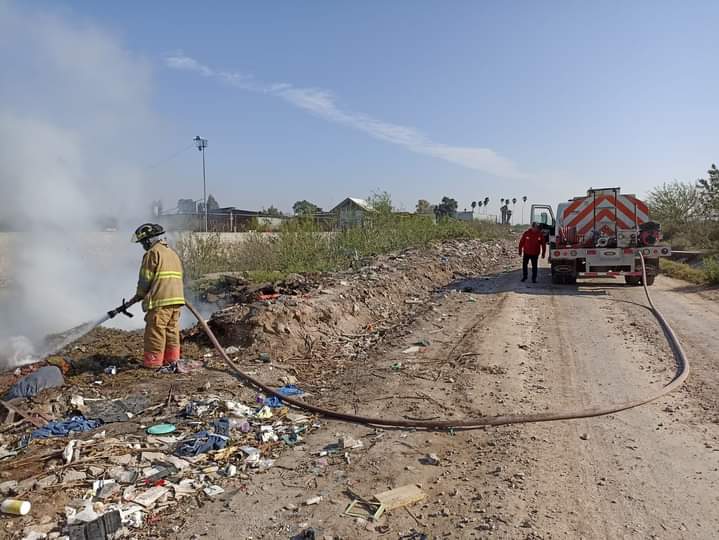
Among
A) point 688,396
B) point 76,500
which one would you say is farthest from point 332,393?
point 688,396

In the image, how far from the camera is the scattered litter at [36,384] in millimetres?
5375

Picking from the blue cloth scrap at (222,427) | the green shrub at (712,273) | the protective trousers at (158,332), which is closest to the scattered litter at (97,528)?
the blue cloth scrap at (222,427)

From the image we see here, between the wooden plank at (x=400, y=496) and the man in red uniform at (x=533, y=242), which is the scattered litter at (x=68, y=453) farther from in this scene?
the man in red uniform at (x=533, y=242)

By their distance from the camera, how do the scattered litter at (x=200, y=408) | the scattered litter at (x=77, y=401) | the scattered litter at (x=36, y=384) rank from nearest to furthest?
the scattered litter at (x=200, y=408), the scattered litter at (x=77, y=401), the scattered litter at (x=36, y=384)

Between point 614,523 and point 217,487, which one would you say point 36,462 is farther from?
point 614,523

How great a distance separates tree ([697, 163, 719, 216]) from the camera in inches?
944

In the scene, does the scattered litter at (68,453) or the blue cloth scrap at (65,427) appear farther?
the blue cloth scrap at (65,427)

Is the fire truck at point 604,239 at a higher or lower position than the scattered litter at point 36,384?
higher

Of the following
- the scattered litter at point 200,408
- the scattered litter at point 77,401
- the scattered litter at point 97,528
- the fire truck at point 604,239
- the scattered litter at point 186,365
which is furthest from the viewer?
the fire truck at point 604,239

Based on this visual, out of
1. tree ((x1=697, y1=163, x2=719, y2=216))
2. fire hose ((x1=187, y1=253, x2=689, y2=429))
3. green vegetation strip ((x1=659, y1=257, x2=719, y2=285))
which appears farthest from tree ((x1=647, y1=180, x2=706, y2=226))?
fire hose ((x1=187, y1=253, x2=689, y2=429))

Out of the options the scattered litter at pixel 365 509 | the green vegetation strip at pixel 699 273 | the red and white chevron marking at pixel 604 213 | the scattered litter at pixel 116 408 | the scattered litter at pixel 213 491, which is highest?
the red and white chevron marking at pixel 604 213

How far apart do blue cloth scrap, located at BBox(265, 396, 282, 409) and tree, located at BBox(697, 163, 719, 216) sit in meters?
25.0

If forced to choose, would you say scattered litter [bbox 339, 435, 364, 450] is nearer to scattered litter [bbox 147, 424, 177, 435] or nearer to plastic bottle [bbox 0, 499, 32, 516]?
scattered litter [bbox 147, 424, 177, 435]

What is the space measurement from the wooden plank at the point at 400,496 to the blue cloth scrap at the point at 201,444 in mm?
1498
